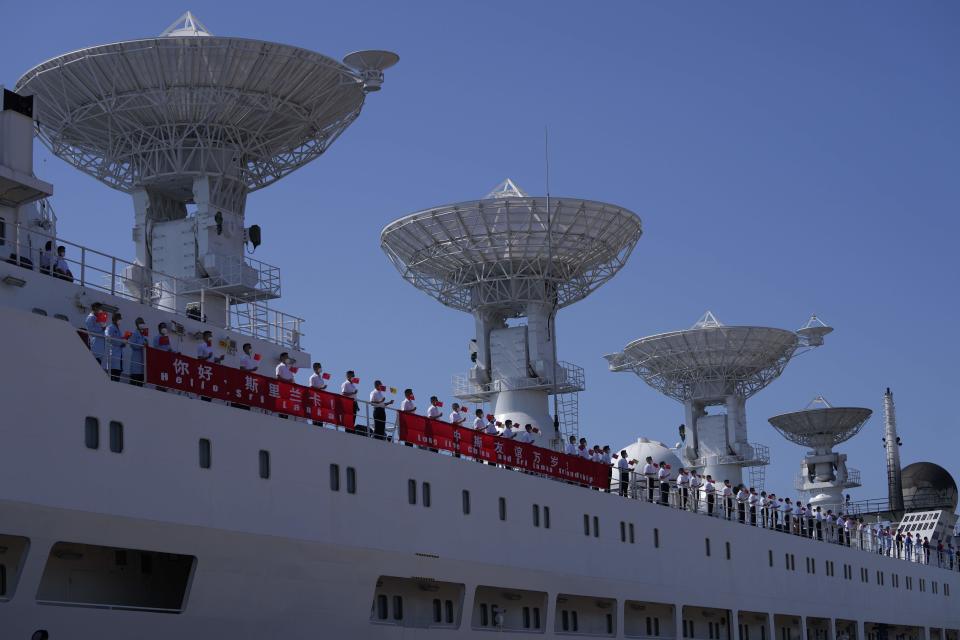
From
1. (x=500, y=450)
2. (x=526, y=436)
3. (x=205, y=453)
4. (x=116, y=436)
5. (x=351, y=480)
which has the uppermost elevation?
(x=526, y=436)

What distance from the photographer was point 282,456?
81.3 ft

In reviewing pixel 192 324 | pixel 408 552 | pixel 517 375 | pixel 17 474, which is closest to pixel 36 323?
pixel 17 474

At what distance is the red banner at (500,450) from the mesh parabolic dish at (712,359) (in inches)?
1432

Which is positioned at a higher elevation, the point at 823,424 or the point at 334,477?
the point at 823,424

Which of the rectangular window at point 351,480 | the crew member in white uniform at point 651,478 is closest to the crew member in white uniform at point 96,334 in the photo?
the rectangular window at point 351,480

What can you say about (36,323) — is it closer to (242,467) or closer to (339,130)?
(242,467)

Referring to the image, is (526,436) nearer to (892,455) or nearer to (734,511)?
(734,511)

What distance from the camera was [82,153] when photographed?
40.9 metres

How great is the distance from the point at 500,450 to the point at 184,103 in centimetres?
1570

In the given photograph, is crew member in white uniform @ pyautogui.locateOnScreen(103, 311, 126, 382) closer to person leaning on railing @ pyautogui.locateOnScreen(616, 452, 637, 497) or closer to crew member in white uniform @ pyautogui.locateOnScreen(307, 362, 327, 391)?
crew member in white uniform @ pyautogui.locateOnScreen(307, 362, 327, 391)

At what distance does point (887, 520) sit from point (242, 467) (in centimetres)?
6670

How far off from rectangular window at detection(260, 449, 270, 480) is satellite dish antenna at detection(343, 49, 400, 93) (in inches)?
699

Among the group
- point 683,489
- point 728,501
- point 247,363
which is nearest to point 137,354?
point 247,363

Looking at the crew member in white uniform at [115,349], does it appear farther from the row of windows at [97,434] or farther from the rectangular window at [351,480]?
the rectangular window at [351,480]
